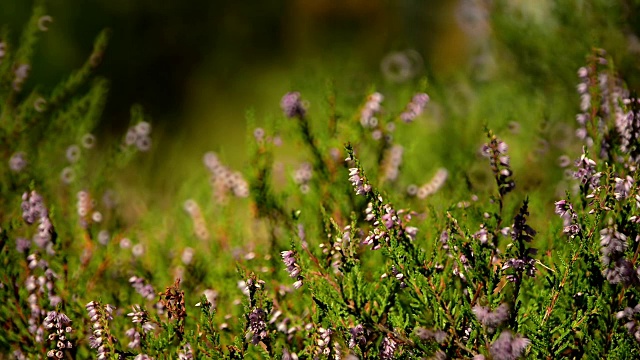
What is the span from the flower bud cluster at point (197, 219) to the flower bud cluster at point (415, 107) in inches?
57.3

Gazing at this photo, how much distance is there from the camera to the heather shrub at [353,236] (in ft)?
6.61

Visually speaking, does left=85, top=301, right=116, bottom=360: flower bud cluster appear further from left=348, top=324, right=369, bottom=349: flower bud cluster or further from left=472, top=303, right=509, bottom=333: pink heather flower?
left=472, top=303, right=509, bottom=333: pink heather flower

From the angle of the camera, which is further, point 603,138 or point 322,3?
point 322,3

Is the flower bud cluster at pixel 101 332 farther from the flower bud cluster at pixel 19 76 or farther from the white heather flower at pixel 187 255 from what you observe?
the flower bud cluster at pixel 19 76

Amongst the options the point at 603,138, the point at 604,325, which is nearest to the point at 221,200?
the point at 603,138

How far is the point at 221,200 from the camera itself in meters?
4.20

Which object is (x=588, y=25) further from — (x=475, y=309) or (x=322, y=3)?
(x=322, y=3)

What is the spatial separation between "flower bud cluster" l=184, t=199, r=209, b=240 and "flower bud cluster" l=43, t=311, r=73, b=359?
1.77m

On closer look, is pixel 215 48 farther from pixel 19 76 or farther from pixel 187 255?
pixel 187 255

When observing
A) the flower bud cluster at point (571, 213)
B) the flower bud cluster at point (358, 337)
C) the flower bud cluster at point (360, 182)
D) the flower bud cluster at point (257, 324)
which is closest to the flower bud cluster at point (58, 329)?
the flower bud cluster at point (257, 324)

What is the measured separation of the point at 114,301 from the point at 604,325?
1972 mm

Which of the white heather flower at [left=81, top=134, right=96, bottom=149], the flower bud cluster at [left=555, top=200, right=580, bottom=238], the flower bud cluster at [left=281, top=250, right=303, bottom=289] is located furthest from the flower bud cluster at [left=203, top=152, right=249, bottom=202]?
the flower bud cluster at [left=555, top=200, right=580, bottom=238]

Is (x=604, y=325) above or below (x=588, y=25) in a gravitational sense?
below

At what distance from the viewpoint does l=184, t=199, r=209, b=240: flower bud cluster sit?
4.09 m
